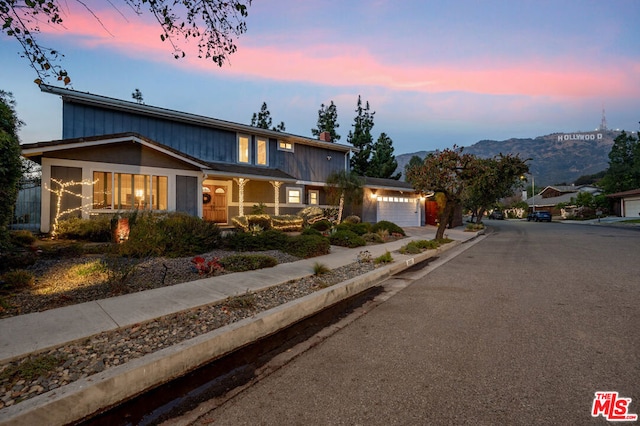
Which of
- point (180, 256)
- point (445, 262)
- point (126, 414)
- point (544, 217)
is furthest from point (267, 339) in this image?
point (544, 217)

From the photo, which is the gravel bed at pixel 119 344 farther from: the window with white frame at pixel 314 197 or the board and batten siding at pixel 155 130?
the window with white frame at pixel 314 197

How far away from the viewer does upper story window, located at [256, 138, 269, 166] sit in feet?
60.2

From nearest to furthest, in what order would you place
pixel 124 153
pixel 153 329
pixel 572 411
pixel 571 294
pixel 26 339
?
pixel 572 411
pixel 26 339
pixel 153 329
pixel 571 294
pixel 124 153

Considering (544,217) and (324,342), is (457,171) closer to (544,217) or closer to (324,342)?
(324,342)

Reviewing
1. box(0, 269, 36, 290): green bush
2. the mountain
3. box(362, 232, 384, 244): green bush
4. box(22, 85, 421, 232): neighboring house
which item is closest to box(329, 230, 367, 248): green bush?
box(362, 232, 384, 244): green bush

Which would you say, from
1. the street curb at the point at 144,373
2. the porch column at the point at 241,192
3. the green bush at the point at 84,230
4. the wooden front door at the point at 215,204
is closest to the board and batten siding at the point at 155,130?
the wooden front door at the point at 215,204

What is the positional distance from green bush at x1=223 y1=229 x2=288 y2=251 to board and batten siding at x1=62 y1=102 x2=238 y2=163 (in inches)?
304

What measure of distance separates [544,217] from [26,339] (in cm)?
5505

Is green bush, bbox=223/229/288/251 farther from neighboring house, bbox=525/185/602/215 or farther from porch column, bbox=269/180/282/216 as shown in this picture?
neighboring house, bbox=525/185/602/215

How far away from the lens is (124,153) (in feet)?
40.0

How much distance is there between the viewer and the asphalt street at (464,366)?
8.45 feet

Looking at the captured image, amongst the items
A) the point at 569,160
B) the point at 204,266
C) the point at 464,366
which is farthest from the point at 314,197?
Result: the point at 569,160

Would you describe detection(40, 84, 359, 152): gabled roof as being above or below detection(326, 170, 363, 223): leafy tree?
above

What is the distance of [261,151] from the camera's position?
60.9 ft
